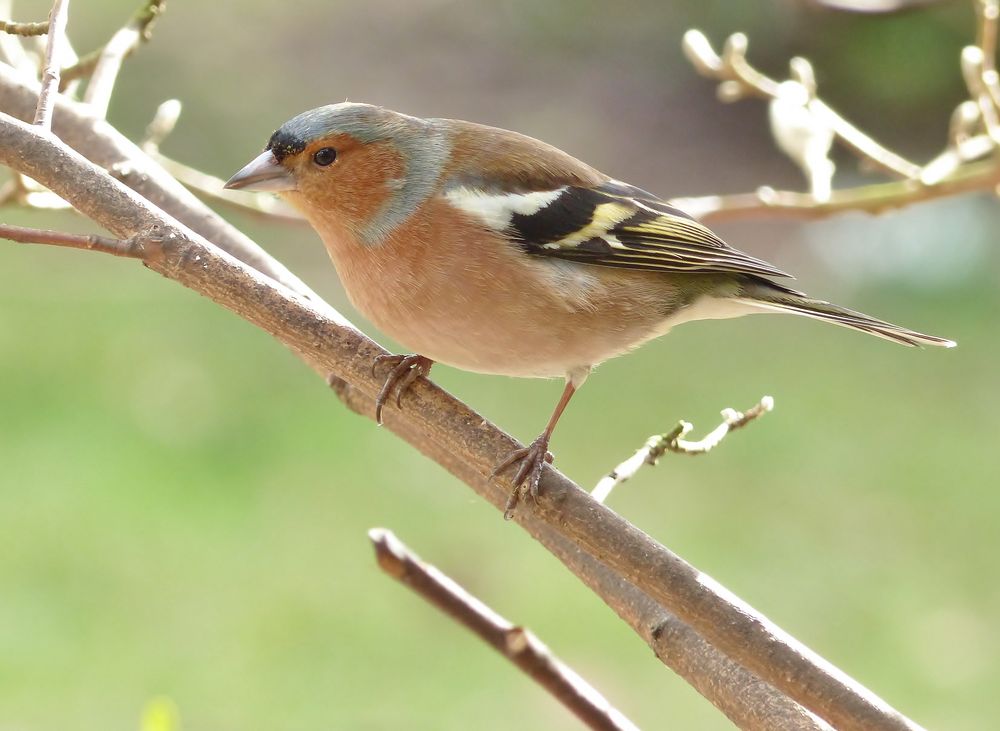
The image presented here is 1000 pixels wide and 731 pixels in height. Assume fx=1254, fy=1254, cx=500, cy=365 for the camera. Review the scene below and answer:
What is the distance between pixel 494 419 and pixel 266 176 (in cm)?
378

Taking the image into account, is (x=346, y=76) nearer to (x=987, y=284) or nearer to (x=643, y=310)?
(x=987, y=284)

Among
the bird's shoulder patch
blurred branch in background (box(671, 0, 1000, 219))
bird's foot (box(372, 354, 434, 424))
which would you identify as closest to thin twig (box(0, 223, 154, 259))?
bird's foot (box(372, 354, 434, 424))

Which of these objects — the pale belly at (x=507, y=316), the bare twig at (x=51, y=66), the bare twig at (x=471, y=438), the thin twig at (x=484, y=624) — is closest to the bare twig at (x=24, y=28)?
the bare twig at (x=51, y=66)

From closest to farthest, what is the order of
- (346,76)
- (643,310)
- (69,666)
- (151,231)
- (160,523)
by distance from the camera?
(151,231) → (643,310) → (69,666) → (160,523) → (346,76)

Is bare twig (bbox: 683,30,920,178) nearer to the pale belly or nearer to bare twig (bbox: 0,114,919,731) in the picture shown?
the pale belly

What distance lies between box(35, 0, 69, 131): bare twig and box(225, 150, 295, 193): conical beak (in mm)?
384

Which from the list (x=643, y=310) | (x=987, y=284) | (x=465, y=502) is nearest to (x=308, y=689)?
(x=465, y=502)

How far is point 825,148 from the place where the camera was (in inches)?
99.9

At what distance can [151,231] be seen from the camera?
1.58 meters

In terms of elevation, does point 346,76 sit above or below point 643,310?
above

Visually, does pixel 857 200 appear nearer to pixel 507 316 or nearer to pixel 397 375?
pixel 507 316

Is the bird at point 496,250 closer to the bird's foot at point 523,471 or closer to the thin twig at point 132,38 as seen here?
the bird's foot at point 523,471

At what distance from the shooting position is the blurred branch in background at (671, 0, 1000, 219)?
232cm

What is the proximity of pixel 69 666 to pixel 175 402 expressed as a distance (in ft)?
5.85
